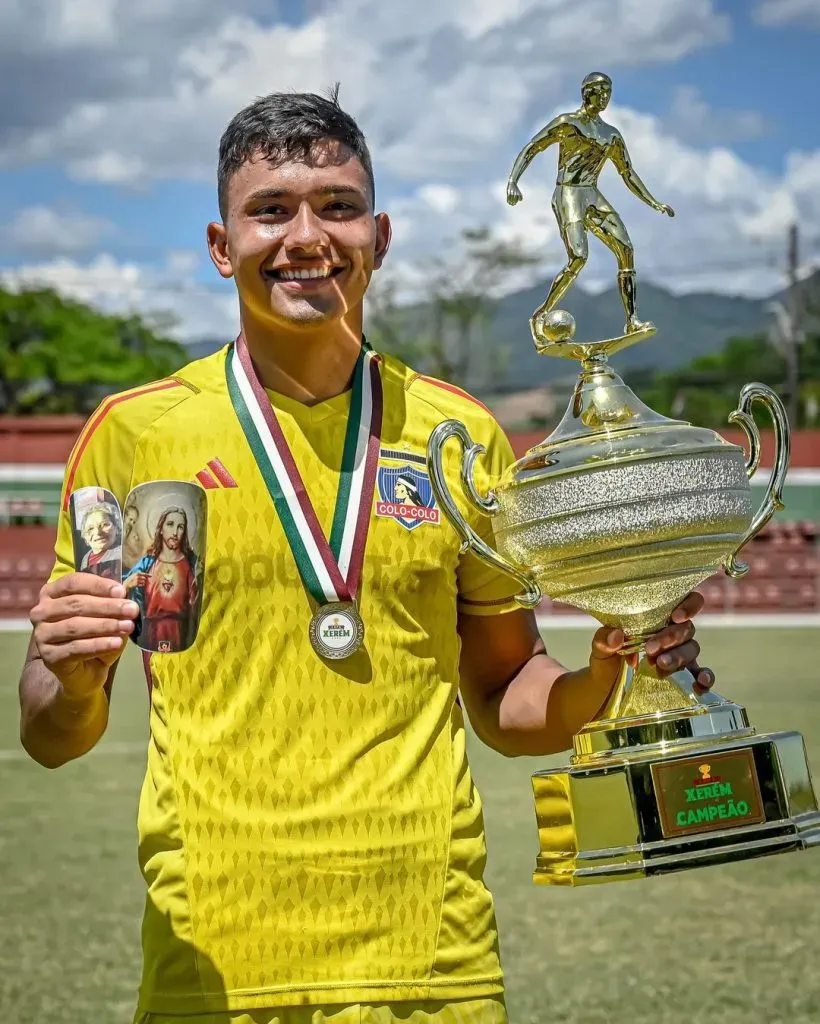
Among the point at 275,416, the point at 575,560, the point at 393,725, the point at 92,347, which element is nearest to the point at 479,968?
the point at 393,725

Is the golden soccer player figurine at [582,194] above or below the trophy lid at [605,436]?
above

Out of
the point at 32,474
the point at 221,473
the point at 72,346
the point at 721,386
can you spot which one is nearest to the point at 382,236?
the point at 221,473

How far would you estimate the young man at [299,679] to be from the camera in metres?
2.08

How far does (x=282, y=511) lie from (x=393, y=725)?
31 centimetres

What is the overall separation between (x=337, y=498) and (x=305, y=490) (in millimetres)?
49

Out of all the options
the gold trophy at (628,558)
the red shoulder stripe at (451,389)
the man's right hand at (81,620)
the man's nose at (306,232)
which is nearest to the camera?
the man's right hand at (81,620)

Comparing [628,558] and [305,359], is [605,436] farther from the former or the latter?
[305,359]

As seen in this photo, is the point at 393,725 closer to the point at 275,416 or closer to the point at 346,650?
the point at 346,650

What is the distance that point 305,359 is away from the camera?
7.43 ft

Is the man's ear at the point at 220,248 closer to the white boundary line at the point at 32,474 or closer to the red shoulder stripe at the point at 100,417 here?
the red shoulder stripe at the point at 100,417

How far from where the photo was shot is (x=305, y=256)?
2127 millimetres

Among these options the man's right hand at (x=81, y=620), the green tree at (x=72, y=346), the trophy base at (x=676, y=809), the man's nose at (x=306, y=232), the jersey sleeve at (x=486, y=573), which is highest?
the green tree at (x=72, y=346)

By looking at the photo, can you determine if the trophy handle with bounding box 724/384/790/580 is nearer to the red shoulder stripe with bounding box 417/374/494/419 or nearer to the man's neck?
the red shoulder stripe with bounding box 417/374/494/419

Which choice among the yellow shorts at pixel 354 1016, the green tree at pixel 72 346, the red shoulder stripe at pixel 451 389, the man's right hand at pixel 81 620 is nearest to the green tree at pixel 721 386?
the green tree at pixel 72 346
